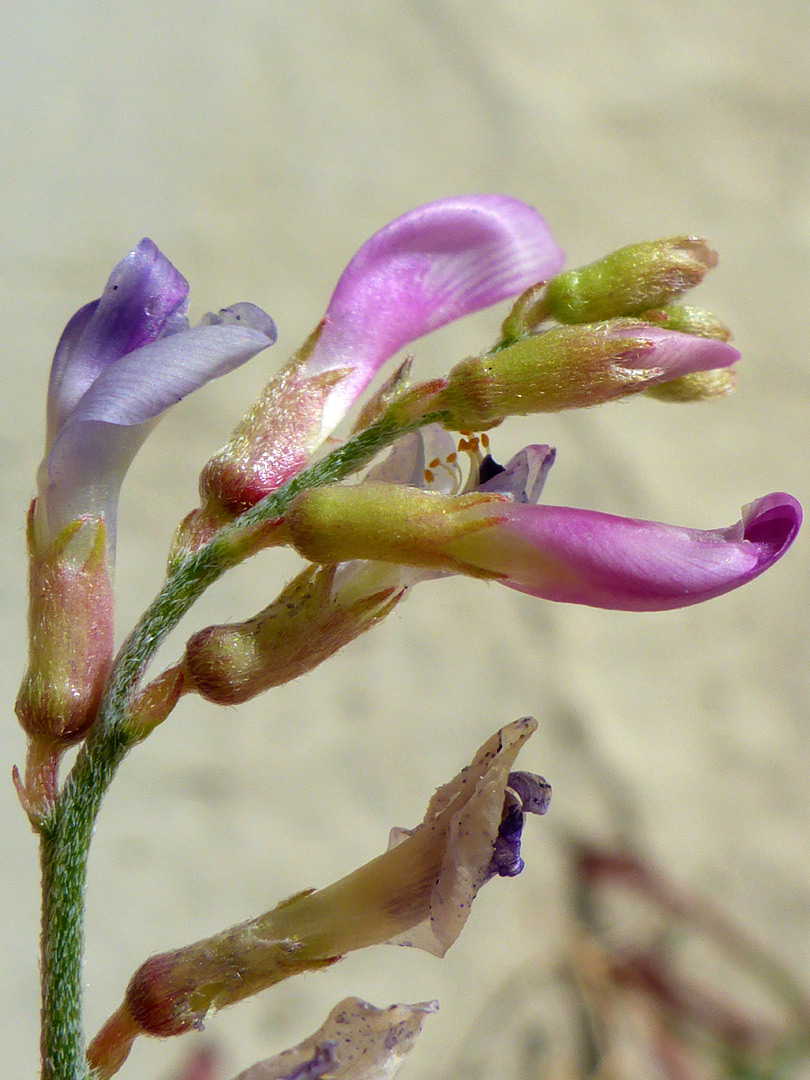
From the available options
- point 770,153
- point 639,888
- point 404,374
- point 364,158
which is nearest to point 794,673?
point 639,888

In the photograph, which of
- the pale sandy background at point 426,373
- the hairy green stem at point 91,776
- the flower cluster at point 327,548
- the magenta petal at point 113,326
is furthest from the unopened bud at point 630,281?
the pale sandy background at point 426,373

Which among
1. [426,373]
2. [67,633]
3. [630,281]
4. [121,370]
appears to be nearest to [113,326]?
[121,370]

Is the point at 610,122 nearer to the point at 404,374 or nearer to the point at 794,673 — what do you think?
the point at 794,673

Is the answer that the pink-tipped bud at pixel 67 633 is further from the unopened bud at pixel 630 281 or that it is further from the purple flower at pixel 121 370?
the unopened bud at pixel 630 281

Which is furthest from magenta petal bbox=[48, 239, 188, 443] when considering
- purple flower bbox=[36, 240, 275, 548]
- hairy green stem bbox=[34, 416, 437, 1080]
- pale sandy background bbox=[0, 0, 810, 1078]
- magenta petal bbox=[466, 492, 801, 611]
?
pale sandy background bbox=[0, 0, 810, 1078]

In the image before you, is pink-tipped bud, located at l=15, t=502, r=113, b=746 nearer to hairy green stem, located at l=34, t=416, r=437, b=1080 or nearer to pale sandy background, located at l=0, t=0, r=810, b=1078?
hairy green stem, located at l=34, t=416, r=437, b=1080

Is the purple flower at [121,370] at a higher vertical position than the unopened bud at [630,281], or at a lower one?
higher

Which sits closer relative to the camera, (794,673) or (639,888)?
(639,888)
